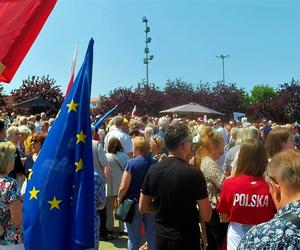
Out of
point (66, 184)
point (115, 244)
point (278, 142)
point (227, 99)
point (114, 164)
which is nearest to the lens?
point (66, 184)

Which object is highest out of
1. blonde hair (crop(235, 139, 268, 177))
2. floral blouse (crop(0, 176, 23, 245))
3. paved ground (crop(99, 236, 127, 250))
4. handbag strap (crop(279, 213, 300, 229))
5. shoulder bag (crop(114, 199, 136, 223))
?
blonde hair (crop(235, 139, 268, 177))

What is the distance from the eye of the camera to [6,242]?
14.8 feet

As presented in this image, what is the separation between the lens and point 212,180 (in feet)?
17.3

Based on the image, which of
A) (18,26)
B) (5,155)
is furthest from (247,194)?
(18,26)

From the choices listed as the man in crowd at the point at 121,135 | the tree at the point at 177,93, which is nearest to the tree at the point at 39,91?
the tree at the point at 177,93

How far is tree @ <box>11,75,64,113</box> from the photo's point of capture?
108 feet

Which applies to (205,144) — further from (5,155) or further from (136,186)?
(5,155)

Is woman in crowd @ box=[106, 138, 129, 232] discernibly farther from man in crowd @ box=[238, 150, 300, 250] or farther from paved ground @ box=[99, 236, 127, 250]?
man in crowd @ box=[238, 150, 300, 250]

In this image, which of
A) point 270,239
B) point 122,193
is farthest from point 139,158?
point 270,239

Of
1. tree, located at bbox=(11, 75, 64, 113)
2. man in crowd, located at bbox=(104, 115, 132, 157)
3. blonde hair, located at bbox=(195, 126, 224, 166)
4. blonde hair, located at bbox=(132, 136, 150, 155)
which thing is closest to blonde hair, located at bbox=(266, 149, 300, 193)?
blonde hair, located at bbox=(195, 126, 224, 166)

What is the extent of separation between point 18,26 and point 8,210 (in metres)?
1.73

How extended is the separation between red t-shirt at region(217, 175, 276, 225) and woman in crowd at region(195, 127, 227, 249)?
33.0 inches

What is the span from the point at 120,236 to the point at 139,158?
2571mm

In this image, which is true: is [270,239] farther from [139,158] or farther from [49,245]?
[139,158]
